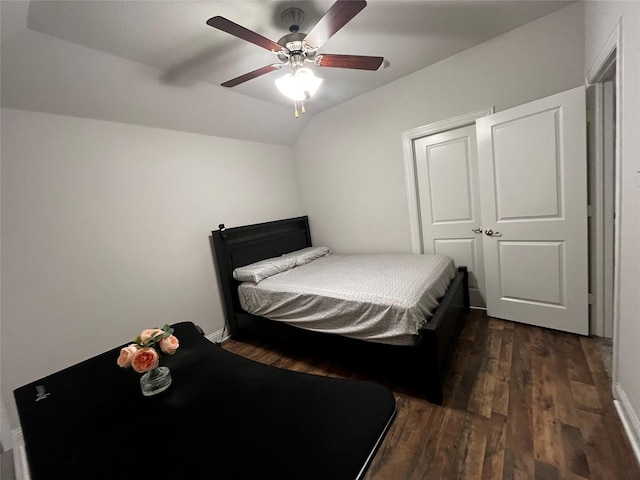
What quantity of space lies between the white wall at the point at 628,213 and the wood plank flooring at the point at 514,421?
6.3 inches

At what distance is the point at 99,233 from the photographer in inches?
87.7

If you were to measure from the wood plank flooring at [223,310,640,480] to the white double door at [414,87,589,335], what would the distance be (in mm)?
416

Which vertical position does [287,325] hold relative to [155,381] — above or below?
below

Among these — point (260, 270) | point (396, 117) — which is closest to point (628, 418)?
point (260, 270)

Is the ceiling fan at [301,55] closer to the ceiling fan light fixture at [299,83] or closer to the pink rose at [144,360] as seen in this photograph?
the ceiling fan light fixture at [299,83]

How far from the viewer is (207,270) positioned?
9.77 feet

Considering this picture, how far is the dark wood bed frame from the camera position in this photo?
1.71 m

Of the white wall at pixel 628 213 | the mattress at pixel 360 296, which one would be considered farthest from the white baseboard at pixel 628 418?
the mattress at pixel 360 296

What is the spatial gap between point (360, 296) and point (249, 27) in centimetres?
208

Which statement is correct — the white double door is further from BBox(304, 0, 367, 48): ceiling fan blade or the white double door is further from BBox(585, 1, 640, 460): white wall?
BBox(304, 0, 367, 48): ceiling fan blade

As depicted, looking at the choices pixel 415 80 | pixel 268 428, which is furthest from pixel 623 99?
pixel 268 428

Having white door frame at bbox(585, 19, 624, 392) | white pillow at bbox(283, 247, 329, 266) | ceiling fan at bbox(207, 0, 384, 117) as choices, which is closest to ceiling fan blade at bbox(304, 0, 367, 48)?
ceiling fan at bbox(207, 0, 384, 117)

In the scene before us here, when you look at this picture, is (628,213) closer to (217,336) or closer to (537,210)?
(537,210)

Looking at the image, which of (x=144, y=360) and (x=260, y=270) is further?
(x=260, y=270)
